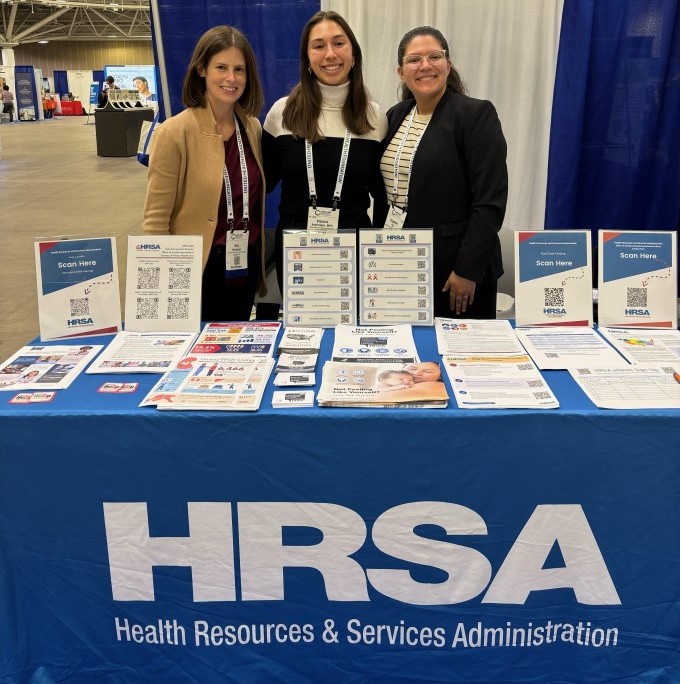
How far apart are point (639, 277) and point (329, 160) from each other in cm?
90

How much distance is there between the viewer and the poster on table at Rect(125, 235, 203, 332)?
1683 mm

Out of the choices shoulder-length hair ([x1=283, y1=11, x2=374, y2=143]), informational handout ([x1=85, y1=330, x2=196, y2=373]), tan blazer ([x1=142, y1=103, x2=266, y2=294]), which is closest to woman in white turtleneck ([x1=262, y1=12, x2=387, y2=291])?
shoulder-length hair ([x1=283, y1=11, x2=374, y2=143])

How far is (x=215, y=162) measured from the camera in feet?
6.30

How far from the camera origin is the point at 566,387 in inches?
56.0

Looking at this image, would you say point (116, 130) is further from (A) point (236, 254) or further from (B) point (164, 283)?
(B) point (164, 283)

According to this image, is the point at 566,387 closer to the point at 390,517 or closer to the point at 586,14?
the point at 390,517

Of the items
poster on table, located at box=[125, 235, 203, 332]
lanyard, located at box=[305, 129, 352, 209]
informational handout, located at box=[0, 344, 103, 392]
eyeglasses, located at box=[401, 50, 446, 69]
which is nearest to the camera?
informational handout, located at box=[0, 344, 103, 392]

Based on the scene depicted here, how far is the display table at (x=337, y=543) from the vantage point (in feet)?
4.32

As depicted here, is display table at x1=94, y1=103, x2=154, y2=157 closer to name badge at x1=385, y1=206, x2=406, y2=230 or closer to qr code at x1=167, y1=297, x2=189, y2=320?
name badge at x1=385, y1=206, x2=406, y2=230

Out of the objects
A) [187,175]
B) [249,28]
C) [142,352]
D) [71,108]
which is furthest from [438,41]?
[71,108]

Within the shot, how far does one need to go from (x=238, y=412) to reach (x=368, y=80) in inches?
93.5

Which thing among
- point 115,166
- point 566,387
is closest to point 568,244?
point 566,387

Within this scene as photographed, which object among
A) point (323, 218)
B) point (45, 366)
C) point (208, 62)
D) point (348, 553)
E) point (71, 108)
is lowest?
point (348, 553)

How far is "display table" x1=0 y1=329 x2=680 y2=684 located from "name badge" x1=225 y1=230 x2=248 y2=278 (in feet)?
2.29
